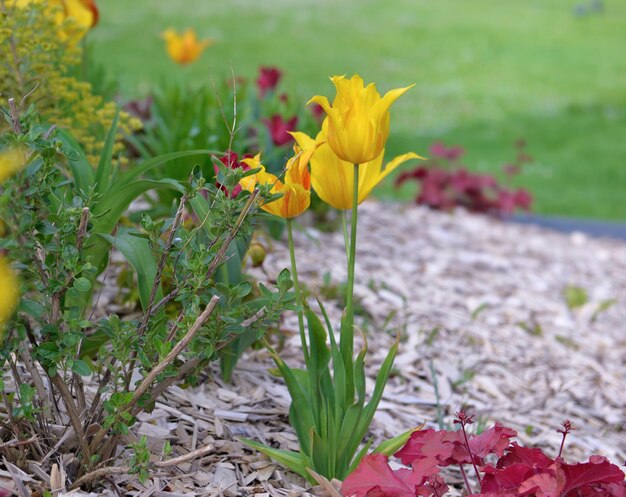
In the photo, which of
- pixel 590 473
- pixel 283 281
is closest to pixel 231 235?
pixel 283 281

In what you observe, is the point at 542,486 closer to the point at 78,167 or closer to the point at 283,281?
the point at 283,281

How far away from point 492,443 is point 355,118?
2.01 ft

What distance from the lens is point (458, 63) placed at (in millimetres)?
11539

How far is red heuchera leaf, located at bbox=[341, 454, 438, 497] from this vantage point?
1.36 m

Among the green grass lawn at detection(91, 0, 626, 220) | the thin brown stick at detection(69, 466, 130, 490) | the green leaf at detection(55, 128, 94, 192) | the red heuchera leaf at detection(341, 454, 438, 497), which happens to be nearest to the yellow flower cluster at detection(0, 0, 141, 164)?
the green leaf at detection(55, 128, 94, 192)

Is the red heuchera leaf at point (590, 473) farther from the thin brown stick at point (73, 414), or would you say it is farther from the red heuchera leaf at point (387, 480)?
the thin brown stick at point (73, 414)

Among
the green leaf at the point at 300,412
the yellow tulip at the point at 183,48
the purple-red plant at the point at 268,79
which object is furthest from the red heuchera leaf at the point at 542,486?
the yellow tulip at the point at 183,48

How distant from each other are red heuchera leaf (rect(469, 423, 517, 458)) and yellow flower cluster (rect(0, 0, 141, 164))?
1448mm

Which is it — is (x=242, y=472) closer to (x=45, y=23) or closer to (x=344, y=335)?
(x=344, y=335)

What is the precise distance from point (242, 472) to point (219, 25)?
12.0 metres

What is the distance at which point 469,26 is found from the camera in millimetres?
13703

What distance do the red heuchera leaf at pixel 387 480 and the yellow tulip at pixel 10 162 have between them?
746mm

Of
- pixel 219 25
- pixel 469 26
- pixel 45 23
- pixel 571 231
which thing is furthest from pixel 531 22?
pixel 45 23

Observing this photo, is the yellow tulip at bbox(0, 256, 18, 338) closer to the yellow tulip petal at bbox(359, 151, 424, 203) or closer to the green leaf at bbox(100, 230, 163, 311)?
the green leaf at bbox(100, 230, 163, 311)
